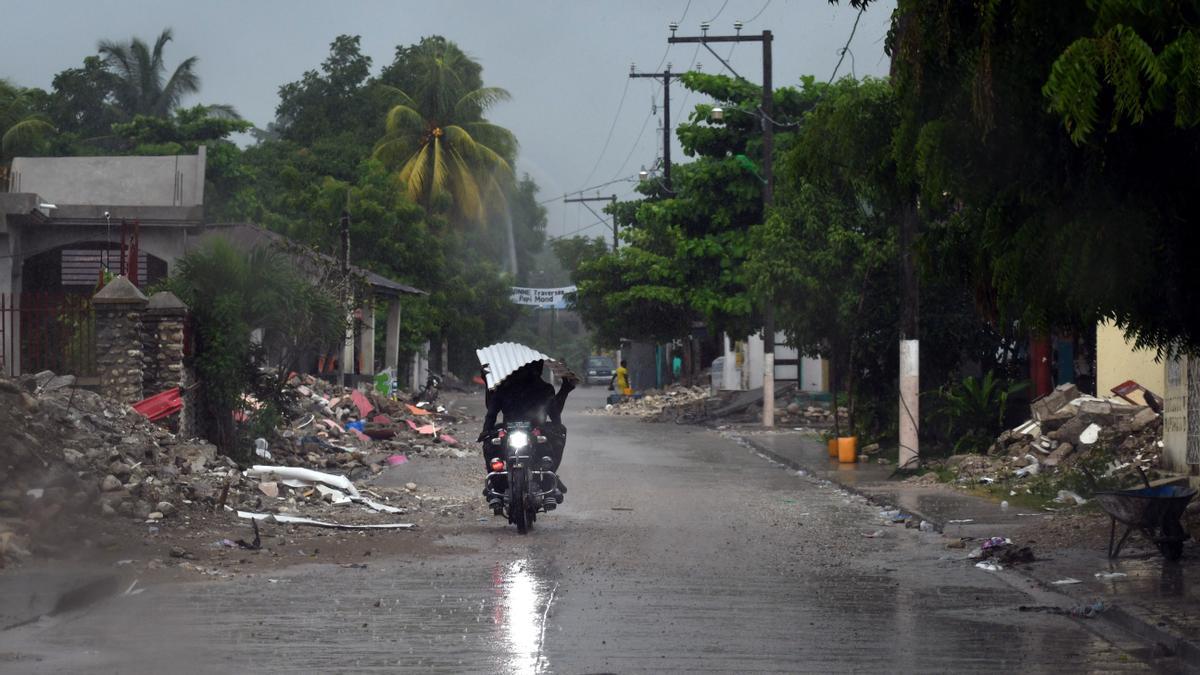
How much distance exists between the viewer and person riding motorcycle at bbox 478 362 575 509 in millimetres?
15102

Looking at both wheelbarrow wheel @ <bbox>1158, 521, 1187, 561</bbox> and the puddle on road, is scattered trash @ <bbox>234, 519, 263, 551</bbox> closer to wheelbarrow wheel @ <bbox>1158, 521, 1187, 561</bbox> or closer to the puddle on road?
the puddle on road

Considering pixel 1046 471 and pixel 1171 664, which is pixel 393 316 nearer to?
pixel 1046 471

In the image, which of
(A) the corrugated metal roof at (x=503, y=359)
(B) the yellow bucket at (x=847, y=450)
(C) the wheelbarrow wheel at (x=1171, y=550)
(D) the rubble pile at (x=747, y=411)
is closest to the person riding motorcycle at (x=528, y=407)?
(A) the corrugated metal roof at (x=503, y=359)

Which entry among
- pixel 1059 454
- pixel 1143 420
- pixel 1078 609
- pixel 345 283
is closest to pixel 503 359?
pixel 1078 609

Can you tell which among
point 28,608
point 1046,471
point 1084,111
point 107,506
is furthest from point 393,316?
point 1084,111

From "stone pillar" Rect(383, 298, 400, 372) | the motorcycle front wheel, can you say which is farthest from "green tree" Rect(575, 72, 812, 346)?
the motorcycle front wheel

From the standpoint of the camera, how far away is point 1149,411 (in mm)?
19891

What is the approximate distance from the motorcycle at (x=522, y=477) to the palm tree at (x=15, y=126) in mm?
39614

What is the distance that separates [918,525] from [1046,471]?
15.1 ft

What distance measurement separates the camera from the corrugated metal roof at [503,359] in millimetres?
14961

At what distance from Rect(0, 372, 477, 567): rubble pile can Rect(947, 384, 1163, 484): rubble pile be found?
26.9 feet

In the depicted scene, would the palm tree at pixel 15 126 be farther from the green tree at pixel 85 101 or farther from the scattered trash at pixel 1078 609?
the scattered trash at pixel 1078 609

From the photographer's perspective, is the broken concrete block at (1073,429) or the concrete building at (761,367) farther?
the concrete building at (761,367)

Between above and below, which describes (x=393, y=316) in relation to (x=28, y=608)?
above
